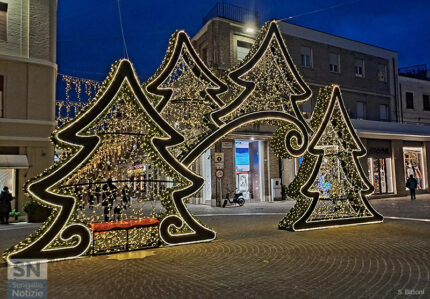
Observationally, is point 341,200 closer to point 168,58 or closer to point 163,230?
point 163,230

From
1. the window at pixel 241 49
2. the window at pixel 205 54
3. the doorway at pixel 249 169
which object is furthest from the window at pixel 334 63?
the window at pixel 205 54

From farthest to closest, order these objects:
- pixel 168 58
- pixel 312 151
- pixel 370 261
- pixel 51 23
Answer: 1. pixel 51 23
2. pixel 312 151
3. pixel 168 58
4. pixel 370 261

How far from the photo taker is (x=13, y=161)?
48.7 feet

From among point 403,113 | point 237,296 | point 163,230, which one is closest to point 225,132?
point 163,230

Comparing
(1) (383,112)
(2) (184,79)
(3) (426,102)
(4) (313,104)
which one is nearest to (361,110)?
(1) (383,112)

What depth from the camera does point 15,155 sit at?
15156 mm

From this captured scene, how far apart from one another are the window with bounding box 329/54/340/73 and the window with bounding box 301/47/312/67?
1946 mm

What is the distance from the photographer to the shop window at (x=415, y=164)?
82.6 ft

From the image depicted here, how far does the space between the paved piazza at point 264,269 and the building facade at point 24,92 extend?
7338 millimetres

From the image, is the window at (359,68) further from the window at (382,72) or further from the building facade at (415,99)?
the building facade at (415,99)

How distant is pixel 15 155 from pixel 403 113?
27.5 meters

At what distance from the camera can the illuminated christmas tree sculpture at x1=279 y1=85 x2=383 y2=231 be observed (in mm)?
10406

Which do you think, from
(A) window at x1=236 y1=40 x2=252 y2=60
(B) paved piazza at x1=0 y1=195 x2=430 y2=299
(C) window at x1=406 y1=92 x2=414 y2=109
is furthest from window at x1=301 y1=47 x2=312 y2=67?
(B) paved piazza at x1=0 y1=195 x2=430 y2=299

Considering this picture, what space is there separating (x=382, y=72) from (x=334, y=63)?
200 inches
